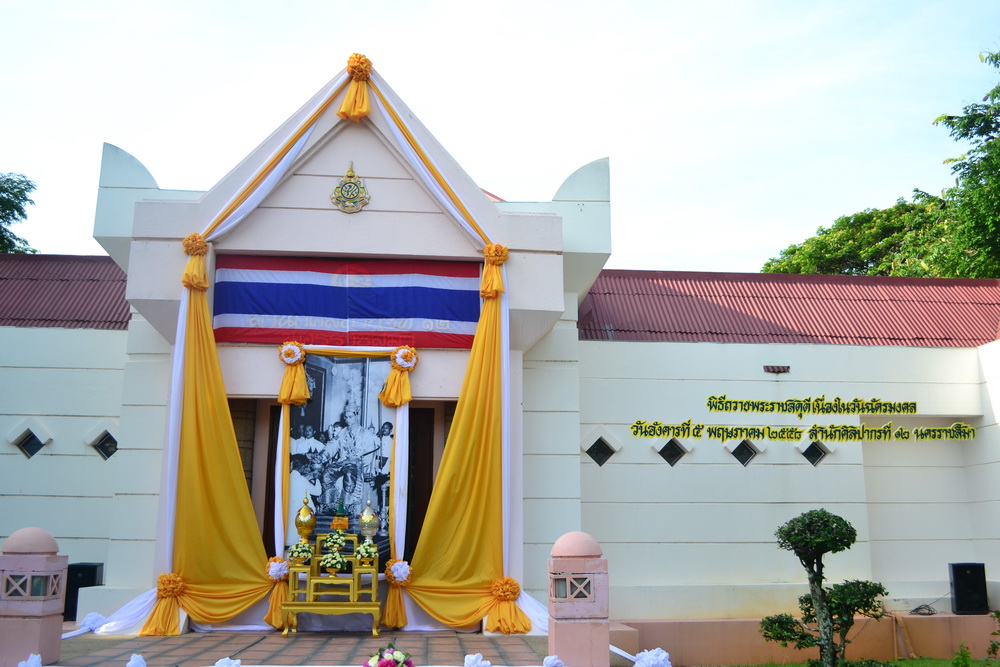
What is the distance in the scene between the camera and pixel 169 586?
8.00m

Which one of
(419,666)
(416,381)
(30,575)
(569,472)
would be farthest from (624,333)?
(30,575)

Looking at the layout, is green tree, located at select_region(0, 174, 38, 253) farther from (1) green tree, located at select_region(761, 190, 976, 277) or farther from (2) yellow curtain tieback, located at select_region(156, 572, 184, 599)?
(1) green tree, located at select_region(761, 190, 976, 277)

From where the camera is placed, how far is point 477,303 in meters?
9.03

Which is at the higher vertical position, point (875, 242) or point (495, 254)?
point (875, 242)

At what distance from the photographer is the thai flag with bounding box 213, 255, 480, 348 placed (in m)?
8.81

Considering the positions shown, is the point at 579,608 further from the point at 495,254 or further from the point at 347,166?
the point at 347,166

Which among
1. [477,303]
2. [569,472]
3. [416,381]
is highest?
[477,303]

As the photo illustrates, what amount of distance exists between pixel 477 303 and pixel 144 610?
4.18 meters

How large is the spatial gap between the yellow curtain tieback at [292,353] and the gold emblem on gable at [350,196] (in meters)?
1.45

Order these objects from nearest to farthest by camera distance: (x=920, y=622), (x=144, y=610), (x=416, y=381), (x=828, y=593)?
(x=828, y=593) → (x=144, y=610) → (x=416, y=381) → (x=920, y=622)

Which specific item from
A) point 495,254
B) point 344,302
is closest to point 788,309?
point 495,254

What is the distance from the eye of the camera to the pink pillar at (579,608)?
6.61 metres

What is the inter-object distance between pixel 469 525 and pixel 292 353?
2.36m

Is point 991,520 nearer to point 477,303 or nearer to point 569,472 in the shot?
point 569,472
